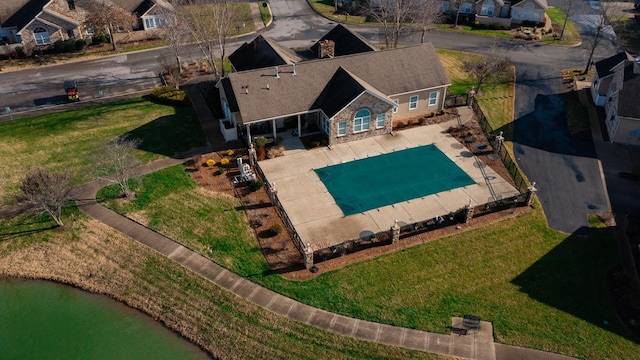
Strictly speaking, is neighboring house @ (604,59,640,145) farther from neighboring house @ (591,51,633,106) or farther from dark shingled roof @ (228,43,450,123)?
dark shingled roof @ (228,43,450,123)

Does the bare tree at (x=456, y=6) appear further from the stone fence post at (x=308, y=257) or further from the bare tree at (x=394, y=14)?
the stone fence post at (x=308, y=257)

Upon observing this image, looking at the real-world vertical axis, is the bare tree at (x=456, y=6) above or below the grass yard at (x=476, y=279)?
above

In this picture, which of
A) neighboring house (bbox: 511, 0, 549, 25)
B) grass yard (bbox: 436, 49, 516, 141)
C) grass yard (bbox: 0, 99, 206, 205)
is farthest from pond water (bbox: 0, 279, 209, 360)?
neighboring house (bbox: 511, 0, 549, 25)

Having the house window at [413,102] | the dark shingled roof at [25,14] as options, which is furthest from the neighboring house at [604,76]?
the dark shingled roof at [25,14]

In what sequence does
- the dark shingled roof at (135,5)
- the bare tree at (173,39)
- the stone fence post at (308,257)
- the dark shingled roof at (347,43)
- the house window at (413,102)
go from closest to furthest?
the stone fence post at (308,257)
the house window at (413,102)
the dark shingled roof at (347,43)
the bare tree at (173,39)
the dark shingled roof at (135,5)

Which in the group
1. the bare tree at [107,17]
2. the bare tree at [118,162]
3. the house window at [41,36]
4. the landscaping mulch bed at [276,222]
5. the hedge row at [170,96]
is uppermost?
the bare tree at [107,17]

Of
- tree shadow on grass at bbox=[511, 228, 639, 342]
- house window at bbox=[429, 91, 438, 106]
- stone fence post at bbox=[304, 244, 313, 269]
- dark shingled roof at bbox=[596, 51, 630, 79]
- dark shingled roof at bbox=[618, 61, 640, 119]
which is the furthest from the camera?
dark shingled roof at bbox=[596, 51, 630, 79]

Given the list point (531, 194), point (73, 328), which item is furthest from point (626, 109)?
→ point (73, 328)

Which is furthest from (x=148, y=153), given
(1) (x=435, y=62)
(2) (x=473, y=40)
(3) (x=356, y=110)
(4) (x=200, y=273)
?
(2) (x=473, y=40)
